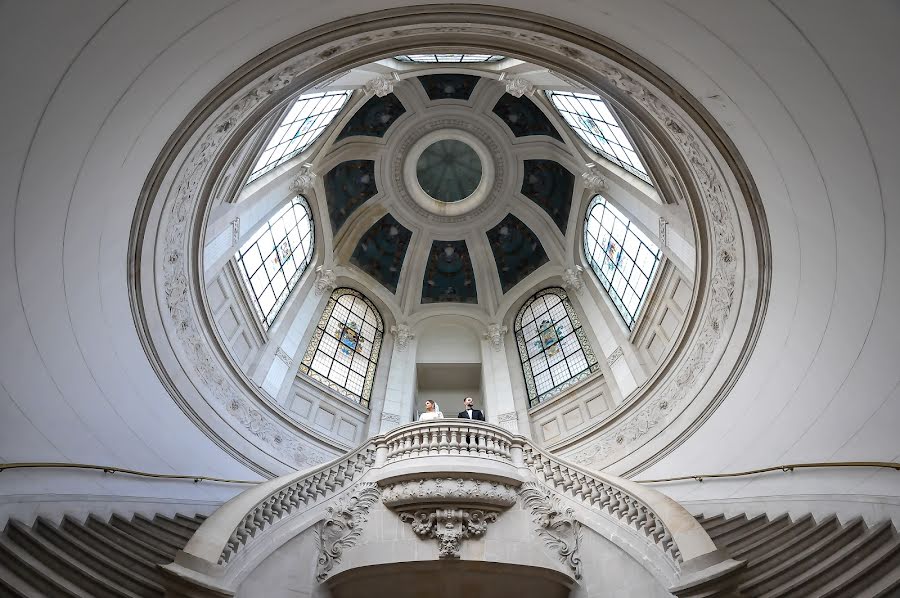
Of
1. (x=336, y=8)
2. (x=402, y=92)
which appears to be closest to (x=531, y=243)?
(x=402, y=92)

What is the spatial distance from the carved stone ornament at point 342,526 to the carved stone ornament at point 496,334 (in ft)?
38.7

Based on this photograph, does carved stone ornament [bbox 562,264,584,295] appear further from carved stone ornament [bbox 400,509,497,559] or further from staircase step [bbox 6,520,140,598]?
staircase step [bbox 6,520,140,598]

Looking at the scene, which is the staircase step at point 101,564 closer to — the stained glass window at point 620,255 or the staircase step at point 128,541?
the staircase step at point 128,541

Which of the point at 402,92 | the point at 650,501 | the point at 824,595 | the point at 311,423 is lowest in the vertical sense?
the point at 824,595

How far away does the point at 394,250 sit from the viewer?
22.9 meters

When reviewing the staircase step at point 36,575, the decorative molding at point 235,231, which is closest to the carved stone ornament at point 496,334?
the decorative molding at point 235,231

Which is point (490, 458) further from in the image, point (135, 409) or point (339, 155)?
point (339, 155)

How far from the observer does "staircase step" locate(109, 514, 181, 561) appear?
22.9 ft

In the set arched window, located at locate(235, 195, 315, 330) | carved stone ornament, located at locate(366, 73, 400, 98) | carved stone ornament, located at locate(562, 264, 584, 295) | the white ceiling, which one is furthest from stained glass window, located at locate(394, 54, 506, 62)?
the white ceiling

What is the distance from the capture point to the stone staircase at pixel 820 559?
5133 millimetres

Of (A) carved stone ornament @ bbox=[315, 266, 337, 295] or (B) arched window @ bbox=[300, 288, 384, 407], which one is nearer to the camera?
(B) arched window @ bbox=[300, 288, 384, 407]

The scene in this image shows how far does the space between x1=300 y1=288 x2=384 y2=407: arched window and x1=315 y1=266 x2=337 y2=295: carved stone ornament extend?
0.69 meters

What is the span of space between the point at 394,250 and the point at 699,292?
1374 centimetres

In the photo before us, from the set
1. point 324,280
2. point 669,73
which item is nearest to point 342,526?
point 669,73
